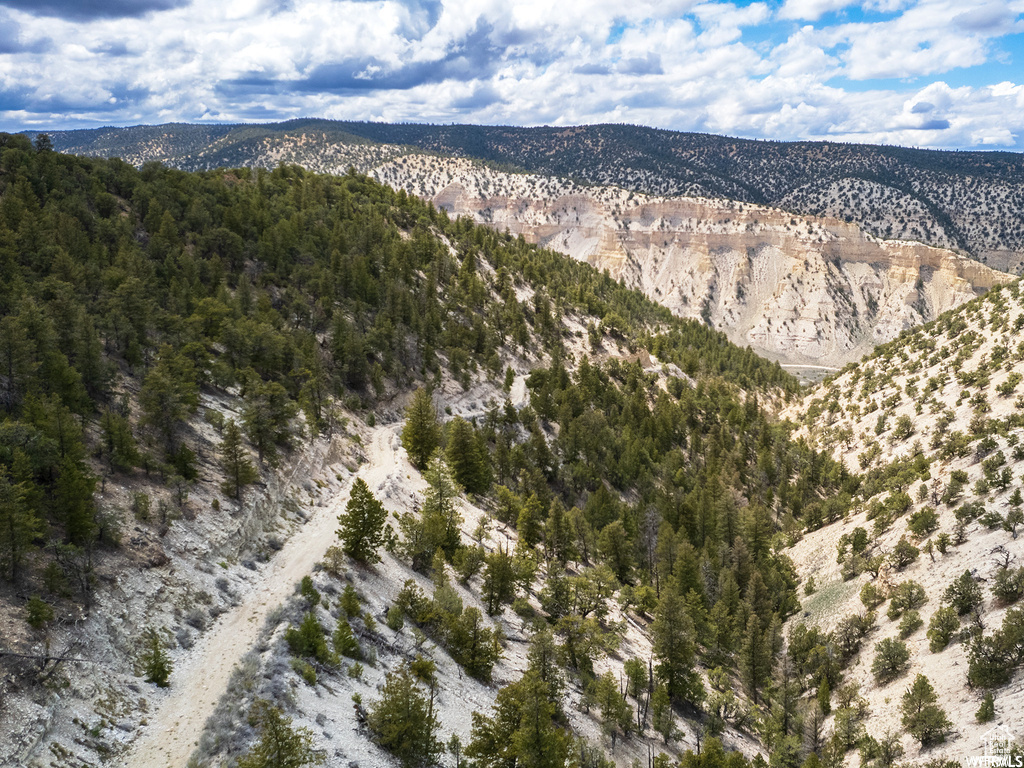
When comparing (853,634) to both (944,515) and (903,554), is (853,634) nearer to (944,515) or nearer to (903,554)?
(903,554)

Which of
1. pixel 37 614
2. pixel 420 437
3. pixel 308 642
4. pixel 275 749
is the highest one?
pixel 37 614

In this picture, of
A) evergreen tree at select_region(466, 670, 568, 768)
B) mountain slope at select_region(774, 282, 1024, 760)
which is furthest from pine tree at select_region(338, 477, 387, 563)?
mountain slope at select_region(774, 282, 1024, 760)

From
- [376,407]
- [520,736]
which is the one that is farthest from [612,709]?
[376,407]

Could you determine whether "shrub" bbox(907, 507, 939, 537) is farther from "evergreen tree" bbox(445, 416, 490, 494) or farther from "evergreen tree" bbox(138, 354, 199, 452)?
"evergreen tree" bbox(138, 354, 199, 452)

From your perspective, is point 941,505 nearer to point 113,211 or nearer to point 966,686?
point 966,686

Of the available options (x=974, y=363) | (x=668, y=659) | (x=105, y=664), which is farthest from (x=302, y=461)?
(x=974, y=363)
